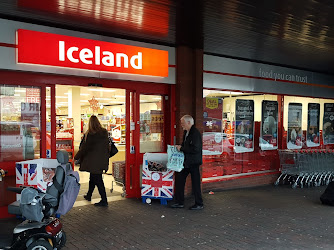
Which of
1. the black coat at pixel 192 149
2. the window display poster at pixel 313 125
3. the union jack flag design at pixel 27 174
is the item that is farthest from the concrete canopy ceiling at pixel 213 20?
the window display poster at pixel 313 125

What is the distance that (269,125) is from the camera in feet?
34.0

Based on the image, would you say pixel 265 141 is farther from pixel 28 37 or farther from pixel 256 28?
pixel 28 37

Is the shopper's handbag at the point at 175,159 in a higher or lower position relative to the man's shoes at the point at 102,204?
higher

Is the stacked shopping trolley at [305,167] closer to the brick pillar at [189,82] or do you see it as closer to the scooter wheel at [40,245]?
the brick pillar at [189,82]

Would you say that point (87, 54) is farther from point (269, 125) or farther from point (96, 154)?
point (269, 125)

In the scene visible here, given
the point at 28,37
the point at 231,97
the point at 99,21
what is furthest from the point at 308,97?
the point at 28,37

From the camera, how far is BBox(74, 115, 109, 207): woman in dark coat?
7.00 m

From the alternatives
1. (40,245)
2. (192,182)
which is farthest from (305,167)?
(40,245)

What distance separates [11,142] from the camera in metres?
6.23

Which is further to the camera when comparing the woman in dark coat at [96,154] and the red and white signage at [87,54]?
the woman in dark coat at [96,154]

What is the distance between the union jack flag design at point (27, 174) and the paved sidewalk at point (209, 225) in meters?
0.72

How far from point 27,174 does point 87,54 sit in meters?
2.46

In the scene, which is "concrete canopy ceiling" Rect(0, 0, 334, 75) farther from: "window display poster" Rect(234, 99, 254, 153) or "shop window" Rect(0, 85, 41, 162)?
"window display poster" Rect(234, 99, 254, 153)

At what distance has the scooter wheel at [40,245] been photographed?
4.12 m
